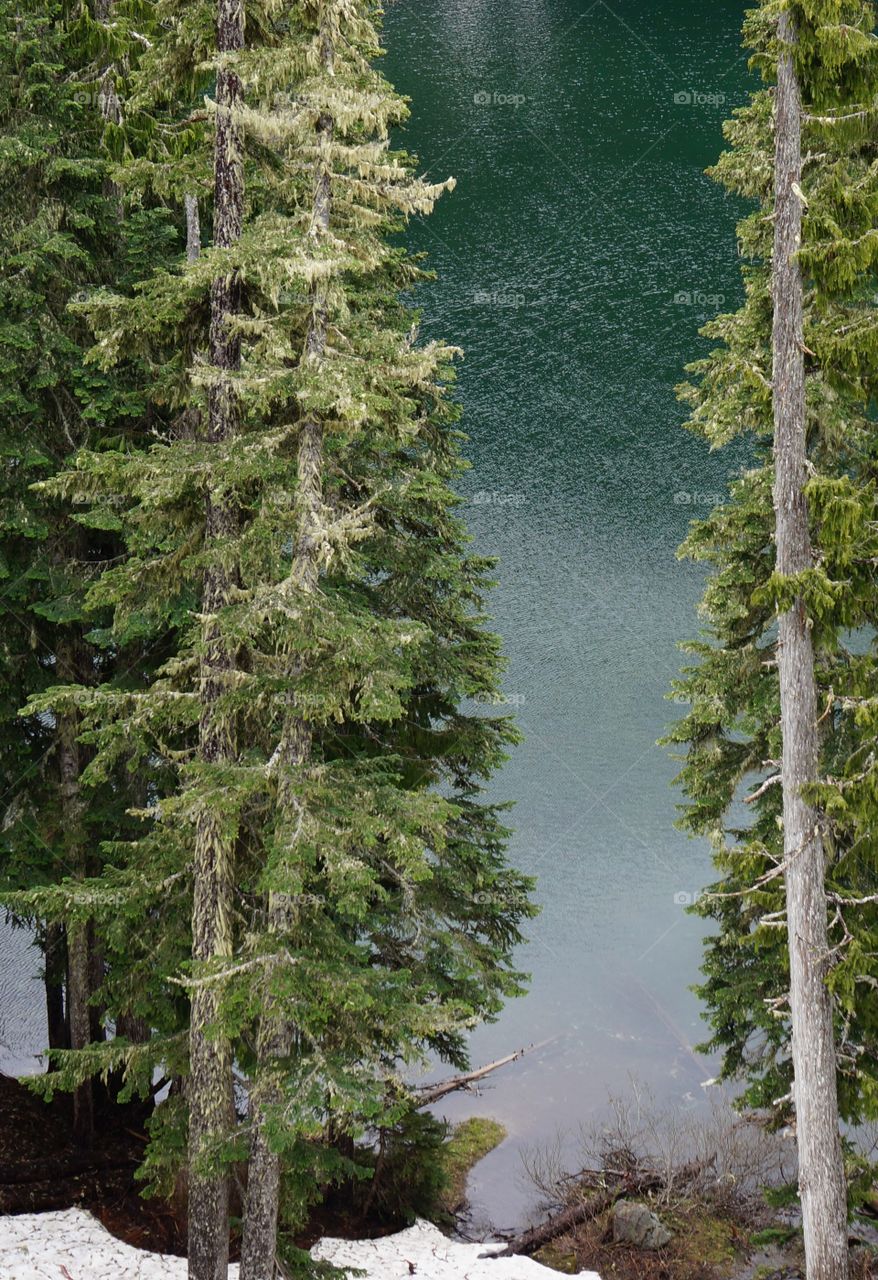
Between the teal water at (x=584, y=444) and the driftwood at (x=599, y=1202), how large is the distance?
1.18 m

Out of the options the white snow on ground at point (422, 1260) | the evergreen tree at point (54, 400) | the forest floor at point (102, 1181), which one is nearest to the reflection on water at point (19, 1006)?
the forest floor at point (102, 1181)

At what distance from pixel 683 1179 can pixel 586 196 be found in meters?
37.2

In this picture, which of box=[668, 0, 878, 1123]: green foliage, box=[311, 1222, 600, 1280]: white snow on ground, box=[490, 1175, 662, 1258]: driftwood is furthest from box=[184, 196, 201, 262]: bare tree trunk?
box=[490, 1175, 662, 1258]: driftwood

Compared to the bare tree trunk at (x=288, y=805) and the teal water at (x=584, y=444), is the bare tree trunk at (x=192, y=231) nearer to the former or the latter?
the bare tree trunk at (x=288, y=805)

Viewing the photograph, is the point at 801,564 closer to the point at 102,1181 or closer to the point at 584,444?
the point at 102,1181

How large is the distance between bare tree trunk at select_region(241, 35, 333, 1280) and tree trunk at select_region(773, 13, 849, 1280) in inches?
144

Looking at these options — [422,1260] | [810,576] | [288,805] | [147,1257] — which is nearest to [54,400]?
[288,805]

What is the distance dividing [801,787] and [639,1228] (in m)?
6.94

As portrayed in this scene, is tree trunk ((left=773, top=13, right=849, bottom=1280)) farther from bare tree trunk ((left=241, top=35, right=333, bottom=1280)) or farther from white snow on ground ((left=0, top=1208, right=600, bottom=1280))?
white snow on ground ((left=0, top=1208, right=600, bottom=1280))

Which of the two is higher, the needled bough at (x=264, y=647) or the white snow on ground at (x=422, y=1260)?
the needled bough at (x=264, y=647)

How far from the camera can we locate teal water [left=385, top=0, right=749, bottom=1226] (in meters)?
21.2

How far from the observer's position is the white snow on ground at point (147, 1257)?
11.6m

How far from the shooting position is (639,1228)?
45.5 ft

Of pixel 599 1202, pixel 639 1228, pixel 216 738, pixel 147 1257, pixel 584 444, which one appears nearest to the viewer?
pixel 216 738
